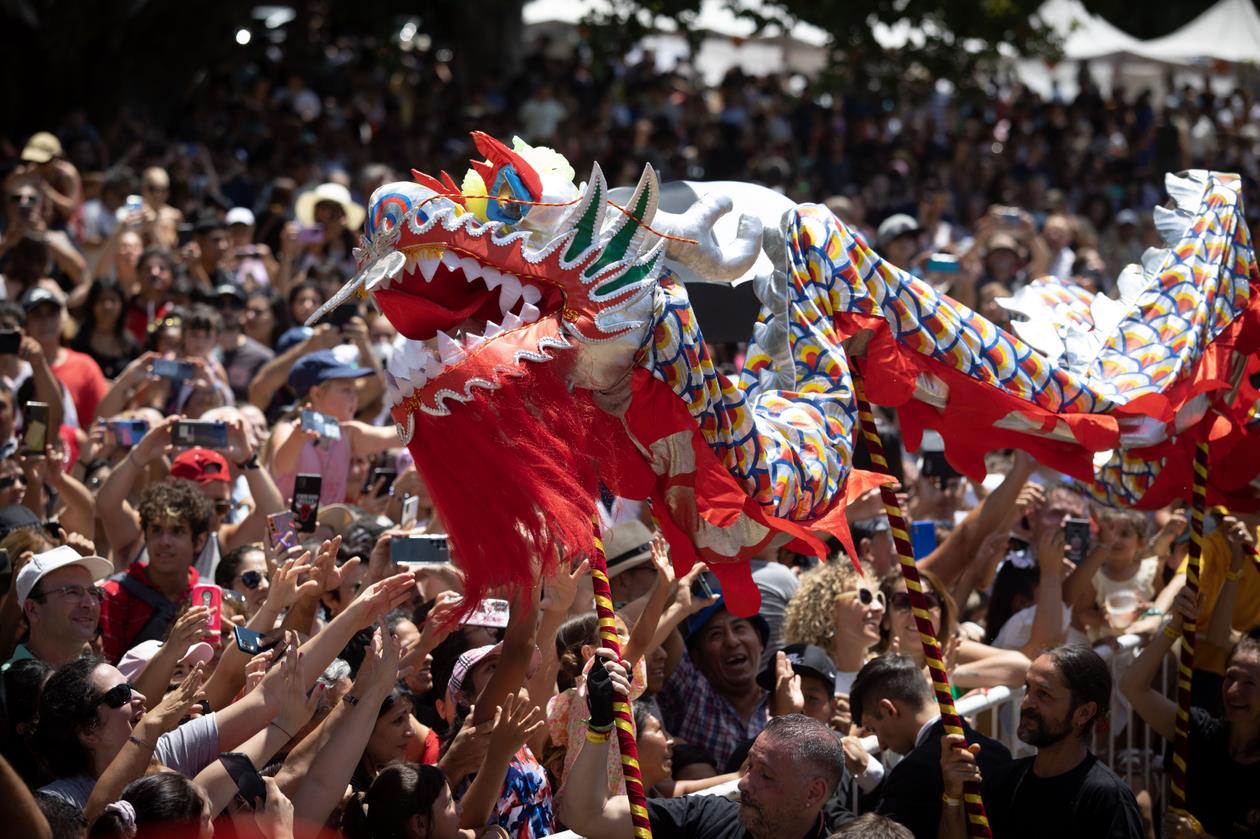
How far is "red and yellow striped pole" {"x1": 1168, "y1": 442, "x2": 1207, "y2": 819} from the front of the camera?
5.12 m

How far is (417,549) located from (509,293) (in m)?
1.28

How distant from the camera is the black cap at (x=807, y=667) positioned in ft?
16.1

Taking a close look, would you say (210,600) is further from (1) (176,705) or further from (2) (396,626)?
(1) (176,705)

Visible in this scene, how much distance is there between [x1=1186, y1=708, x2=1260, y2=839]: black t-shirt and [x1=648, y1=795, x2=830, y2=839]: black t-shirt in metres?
1.63

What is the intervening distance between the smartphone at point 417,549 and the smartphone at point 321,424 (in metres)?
1.50

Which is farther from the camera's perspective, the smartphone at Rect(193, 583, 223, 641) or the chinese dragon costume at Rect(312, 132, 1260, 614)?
the smartphone at Rect(193, 583, 223, 641)

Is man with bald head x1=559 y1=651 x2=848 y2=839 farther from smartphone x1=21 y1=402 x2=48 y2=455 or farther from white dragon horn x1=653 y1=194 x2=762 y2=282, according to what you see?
smartphone x1=21 y1=402 x2=48 y2=455

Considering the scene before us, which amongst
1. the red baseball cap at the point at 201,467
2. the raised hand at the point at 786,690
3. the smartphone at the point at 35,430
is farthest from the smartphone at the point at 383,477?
the raised hand at the point at 786,690

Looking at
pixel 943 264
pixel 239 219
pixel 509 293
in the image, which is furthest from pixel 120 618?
pixel 239 219

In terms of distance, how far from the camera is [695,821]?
4.07 meters

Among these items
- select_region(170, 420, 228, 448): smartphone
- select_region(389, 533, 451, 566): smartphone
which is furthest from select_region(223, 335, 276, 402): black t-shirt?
select_region(389, 533, 451, 566): smartphone

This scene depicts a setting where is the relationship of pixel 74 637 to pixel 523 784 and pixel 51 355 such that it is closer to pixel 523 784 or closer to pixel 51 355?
pixel 523 784

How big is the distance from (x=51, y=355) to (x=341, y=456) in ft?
5.40

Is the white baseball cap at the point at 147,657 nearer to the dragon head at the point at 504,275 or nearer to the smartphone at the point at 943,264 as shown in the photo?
the dragon head at the point at 504,275
